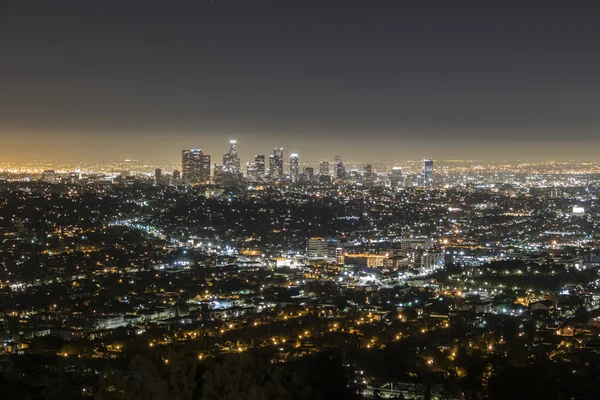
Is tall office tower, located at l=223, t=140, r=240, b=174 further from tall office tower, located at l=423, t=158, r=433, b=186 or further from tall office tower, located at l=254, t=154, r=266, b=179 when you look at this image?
tall office tower, located at l=423, t=158, r=433, b=186

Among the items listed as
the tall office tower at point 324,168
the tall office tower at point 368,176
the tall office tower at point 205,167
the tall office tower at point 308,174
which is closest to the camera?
the tall office tower at point 205,167

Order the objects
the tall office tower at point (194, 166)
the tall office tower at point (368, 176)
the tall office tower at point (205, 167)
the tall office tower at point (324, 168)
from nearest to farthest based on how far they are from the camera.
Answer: the tall office tower at point (194, 166), the tall office tower at point (205, 167), the tall office tower at point (368, 176), the tall office tower at point (324, 168)

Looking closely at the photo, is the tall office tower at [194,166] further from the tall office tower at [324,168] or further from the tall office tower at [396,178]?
the tall office tower at [396,178]

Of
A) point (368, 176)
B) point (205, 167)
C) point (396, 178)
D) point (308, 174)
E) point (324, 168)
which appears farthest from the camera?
point (324, 168)

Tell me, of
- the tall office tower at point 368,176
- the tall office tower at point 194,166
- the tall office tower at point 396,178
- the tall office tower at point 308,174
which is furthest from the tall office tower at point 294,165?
the tall office tower at point 194,166

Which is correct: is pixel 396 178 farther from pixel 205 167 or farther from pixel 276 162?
pixel 205 167

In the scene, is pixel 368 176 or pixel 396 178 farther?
pixel 396 178

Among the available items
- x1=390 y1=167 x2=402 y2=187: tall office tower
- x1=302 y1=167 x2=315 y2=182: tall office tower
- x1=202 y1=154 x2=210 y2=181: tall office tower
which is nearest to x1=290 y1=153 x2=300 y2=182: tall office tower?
x1=302 y1=167 x2=315 y2=182: tall office tower

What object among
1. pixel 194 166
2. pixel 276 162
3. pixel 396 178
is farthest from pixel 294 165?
pixel 194 166

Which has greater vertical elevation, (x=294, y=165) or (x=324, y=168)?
(x=294, y=165)
